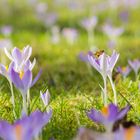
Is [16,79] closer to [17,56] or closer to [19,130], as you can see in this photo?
[17,56]

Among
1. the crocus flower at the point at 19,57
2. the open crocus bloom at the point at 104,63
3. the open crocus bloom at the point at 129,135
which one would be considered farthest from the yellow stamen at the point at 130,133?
the crocus flower at the point at 19,57

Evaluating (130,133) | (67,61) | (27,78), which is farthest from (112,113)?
(67,61)

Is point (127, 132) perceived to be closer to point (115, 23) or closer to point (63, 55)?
point (63, 55)

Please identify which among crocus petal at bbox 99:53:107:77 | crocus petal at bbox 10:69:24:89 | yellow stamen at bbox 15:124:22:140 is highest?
crocus petal at bbox 99:53:107:77

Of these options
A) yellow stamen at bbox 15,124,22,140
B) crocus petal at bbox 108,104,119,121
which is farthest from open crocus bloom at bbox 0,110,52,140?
crocus petal at bbox 108,104,119,121

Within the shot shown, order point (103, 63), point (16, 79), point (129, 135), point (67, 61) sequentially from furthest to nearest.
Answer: point (67, 61) → point (103, 63) → point (16, 79) → point (129, 135)

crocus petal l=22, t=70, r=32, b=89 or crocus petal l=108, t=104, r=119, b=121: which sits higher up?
crocus petal l=22, t=70, r=32, b=89

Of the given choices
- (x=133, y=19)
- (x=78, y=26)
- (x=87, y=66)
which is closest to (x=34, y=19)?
(x=78, y=26)

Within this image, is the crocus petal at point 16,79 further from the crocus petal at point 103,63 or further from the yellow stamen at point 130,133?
the yellow stamen at point 130,133

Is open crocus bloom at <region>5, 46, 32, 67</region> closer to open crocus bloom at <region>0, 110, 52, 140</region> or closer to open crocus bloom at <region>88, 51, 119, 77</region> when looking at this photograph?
open crocus bloom at <region>88, 51, 119, 77</region>
